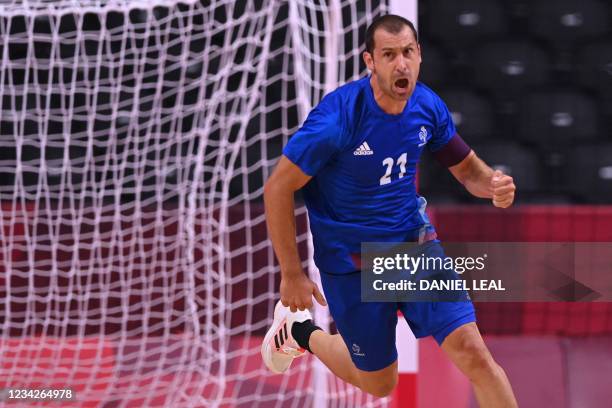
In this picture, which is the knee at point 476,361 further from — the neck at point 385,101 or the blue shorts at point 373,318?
the neck at point 385,101

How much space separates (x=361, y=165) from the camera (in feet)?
11.0

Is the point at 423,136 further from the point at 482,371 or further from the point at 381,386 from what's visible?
the point at 381,386

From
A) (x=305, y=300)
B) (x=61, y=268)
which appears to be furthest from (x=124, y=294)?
(x=305, y=300)

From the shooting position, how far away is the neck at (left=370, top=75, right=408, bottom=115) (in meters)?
3.34

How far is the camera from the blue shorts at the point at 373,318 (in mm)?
3346

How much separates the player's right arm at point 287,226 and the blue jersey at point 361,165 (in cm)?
5

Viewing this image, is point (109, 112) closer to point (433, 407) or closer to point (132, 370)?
point (132, 370)

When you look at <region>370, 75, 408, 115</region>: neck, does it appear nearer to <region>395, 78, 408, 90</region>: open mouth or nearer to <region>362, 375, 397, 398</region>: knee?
<region>395, 78, 408, 90</region>: open mouth

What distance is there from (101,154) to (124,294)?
33.8 inches

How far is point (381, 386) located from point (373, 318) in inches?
11.4

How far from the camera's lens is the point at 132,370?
184 inches

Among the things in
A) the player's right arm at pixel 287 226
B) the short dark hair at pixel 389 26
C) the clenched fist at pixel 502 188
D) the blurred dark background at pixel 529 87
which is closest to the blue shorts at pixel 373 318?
the player's right arm at pixel 287 226

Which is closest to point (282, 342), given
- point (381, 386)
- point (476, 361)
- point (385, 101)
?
point (381, 386)

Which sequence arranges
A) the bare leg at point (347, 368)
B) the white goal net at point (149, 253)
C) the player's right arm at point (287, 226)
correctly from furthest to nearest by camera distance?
the white goal net at point (149, 253), the bare leg at point (347, 368), the player's right arm at point (287, 226)
